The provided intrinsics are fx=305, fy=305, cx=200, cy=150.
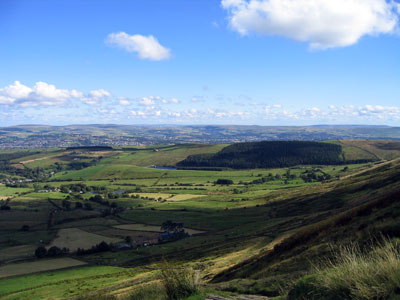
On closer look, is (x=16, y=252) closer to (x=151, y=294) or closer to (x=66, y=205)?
(x=66, y=205)

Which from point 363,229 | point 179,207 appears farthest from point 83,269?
point 179,207

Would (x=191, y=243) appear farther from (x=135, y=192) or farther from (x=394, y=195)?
(x=135, y=192)

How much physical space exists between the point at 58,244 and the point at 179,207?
59.6 metres

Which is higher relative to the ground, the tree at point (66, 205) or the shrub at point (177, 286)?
the shrub at point (177, 286)

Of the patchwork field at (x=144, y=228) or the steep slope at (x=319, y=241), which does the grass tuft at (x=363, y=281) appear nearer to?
the steep slope at (x=319, y=241)

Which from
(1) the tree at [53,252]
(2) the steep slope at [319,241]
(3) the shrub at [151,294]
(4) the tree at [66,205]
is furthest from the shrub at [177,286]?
(4) the tree at [66,205]

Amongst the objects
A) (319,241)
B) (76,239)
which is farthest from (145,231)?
(319,241)

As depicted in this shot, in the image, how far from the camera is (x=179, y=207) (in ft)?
470

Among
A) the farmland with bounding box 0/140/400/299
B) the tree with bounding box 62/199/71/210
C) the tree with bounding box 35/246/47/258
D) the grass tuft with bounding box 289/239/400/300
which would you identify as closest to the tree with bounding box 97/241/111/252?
the farmland with bounding box 0/140/400/299

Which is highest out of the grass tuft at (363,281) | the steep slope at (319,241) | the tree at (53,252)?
the grass tuft at (363,281)

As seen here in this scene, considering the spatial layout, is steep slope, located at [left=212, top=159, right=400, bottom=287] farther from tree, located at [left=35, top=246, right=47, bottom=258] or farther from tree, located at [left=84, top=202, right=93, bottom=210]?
tree, located at [left=84, top=202, right=93, bottom=210]

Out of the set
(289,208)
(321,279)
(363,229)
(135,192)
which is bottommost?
(135,192)

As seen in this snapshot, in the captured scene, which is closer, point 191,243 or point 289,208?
point 191,243

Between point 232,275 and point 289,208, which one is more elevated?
point 232,275
